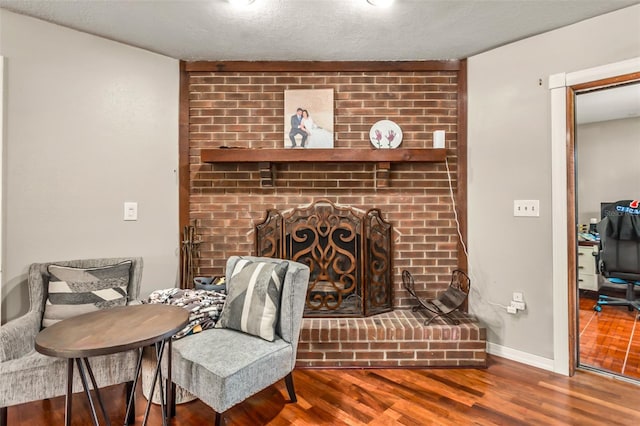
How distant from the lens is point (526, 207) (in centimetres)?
228

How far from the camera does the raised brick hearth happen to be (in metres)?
2.21

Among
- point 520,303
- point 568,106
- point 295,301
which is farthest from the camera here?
point 520,303

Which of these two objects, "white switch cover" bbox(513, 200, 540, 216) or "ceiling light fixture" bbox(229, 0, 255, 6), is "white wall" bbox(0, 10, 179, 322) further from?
"white switch cover" bbox(513, 200, 540, 216)

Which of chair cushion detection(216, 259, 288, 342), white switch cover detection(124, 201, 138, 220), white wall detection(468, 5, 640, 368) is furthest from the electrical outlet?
white switch cover detection(124, 201, 138, 220)

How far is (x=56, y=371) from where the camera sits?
153 cm

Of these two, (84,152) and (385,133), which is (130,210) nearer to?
(84,152)

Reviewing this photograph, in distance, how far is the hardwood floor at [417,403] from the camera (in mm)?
1673

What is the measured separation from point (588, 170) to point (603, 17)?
8.10 feet

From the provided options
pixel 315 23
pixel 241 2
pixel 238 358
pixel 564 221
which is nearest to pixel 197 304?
pixel 238 358

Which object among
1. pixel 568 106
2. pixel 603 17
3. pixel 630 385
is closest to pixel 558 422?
pixel 630 385

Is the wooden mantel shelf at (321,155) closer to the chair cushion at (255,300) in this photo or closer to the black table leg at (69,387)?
the chair cushion at (255,300)

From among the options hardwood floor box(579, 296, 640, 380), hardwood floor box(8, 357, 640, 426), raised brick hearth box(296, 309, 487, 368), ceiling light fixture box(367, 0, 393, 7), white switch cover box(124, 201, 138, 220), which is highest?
ceiling light fixture box(367, 0, 393, 7)

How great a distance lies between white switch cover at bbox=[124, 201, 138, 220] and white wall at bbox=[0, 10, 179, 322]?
0.11 ft

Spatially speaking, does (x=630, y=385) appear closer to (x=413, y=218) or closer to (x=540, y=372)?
(x=540, y=372)
